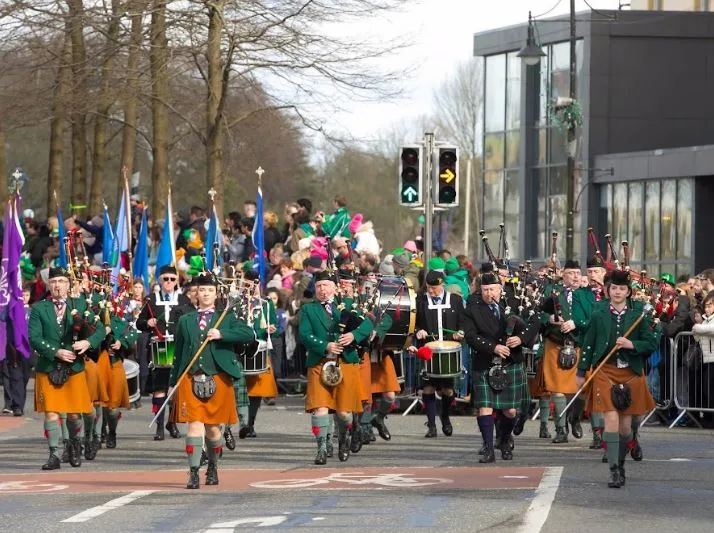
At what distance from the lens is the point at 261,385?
Answer: 20.1 metres

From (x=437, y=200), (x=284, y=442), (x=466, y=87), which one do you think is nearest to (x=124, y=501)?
(x=284, y=442)

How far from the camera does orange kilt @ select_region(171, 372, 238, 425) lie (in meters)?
14.4

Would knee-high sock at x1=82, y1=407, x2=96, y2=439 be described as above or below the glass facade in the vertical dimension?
below

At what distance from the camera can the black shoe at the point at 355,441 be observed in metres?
17.6

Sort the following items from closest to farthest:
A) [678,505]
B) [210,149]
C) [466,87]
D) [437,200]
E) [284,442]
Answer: [678,505], [284,442], [437,200], [210,149], [466,87]

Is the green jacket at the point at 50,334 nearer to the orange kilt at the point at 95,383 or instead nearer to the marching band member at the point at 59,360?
the marching band member at the point at 59,360

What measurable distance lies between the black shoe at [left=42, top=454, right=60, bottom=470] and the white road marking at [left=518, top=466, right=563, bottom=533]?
13.8 feet

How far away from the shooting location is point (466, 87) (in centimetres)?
8600

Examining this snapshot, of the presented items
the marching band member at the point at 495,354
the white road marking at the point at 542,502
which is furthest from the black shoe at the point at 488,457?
the white road marking at the point at 542,502

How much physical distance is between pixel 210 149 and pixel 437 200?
10.2 metres

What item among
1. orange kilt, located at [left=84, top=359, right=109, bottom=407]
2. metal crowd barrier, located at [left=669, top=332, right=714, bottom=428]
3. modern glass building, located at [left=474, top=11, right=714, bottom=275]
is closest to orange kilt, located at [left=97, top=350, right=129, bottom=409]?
orange kilt, located at [left=84, top=359, right=109, bottom=407]

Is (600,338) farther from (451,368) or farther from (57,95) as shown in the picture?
(57,95)

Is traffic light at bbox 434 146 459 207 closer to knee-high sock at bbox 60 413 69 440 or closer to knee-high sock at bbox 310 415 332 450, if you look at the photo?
knee-high sock at bbox 310 415 332 450

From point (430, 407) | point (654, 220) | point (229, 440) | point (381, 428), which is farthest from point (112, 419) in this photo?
point (654, 220)
